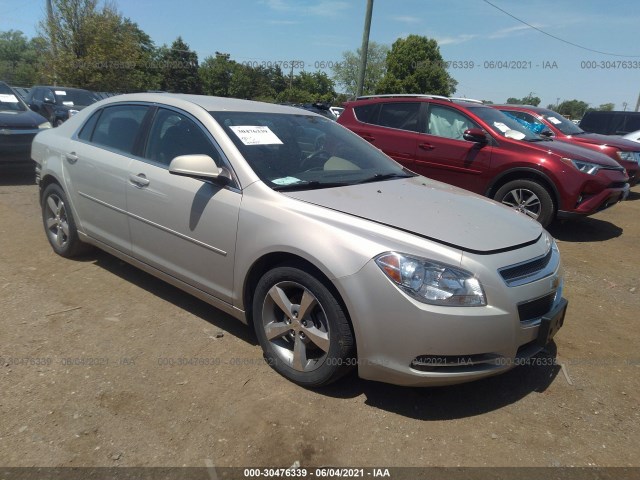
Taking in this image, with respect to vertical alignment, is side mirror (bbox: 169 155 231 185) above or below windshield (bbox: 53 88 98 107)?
below

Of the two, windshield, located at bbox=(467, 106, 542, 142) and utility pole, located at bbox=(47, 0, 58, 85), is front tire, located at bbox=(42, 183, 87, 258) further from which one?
utility pole, located at bbox=(47, 0, 58, 85)

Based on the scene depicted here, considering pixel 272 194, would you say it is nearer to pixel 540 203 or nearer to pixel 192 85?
pixel 540 203

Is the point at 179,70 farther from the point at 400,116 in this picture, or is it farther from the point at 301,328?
the point at 301,328

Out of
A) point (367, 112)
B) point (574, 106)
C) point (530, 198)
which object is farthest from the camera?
point (574, 106)

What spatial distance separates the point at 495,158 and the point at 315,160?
3747 millimetres

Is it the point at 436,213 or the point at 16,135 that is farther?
the point at 16,135

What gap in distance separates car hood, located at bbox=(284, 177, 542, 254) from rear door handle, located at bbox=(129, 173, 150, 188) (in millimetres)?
1219

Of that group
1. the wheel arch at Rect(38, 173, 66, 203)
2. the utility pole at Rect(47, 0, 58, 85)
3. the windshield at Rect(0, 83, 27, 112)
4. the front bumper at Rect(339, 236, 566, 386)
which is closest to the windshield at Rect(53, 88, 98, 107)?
the windshield at Rect(0, 83, 27, 112)

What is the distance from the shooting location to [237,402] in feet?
8.79

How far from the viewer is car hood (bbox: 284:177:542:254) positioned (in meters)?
2.54

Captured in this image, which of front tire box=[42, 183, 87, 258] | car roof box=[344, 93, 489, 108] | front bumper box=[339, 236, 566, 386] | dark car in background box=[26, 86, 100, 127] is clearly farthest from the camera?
dark car in background box=[26, 86, 100, 127]

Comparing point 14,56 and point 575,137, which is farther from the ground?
point 14,56

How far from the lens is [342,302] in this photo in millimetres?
2510

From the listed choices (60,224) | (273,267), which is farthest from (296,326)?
(60,224)
